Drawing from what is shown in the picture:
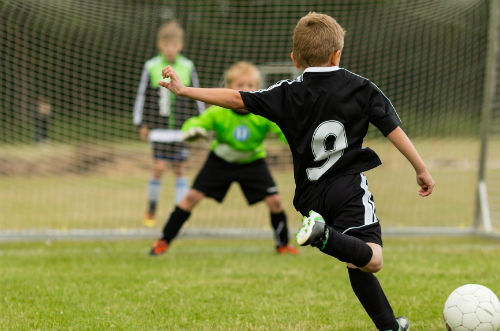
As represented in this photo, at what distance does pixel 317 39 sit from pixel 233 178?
2338mm

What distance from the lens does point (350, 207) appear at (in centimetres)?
271

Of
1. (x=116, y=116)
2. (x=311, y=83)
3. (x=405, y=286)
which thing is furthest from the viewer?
(x=116, y=116)

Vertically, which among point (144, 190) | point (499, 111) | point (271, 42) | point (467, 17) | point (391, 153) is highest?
point (467, 17)

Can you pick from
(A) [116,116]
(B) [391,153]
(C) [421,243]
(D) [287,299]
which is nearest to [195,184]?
(D) [287,299]

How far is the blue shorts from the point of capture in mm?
6430

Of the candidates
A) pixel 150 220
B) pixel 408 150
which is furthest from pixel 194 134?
pixel 150 220

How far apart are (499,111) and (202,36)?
3.39m

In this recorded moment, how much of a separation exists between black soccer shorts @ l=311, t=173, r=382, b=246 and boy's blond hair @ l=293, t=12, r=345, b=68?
53cm

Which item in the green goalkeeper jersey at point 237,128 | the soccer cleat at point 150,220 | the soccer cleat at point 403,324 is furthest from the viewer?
the soccer cleat at point 150,220

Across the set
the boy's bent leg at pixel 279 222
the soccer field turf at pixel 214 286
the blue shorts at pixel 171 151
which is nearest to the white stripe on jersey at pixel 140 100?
the blue shorts at pixel 171 151

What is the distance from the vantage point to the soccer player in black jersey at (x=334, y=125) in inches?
106

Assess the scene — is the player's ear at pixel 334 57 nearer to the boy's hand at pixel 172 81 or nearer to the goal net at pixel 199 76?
the boy's hand at pixel 172 81

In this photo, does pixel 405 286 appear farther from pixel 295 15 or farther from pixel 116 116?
pixel 116 116

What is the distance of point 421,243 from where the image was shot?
5.83 meters
